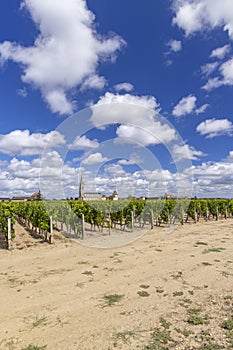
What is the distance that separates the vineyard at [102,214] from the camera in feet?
40.9

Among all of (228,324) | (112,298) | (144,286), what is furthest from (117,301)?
(228,324)

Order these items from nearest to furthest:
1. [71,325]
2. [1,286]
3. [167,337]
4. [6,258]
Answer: [167,337] < [71,325] < [1,286] < [6,258]

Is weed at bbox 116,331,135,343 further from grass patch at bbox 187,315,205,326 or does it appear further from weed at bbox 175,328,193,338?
grass patch at bbox 187,315,205,326

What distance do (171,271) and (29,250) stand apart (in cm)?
563

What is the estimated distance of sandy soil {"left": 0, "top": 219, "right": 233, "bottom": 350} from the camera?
3295mm

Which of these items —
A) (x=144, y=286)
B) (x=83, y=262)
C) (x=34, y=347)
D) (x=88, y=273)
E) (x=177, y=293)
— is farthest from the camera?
(x=83, y=262)

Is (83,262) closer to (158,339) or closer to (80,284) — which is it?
(80,284)

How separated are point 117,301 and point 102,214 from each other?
10.6m

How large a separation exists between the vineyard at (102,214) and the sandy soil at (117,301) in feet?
13.9

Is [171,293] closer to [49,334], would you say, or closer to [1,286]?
[49,334]

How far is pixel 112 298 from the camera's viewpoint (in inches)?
185

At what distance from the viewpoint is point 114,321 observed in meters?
3.78

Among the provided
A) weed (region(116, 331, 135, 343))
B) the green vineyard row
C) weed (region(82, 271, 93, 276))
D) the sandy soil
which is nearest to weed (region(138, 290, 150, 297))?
the sandy soil

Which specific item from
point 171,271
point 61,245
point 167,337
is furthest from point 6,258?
point 167,337
